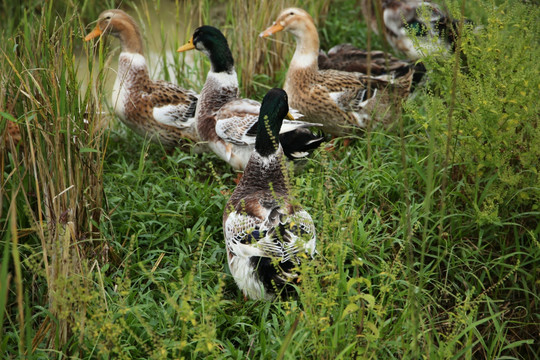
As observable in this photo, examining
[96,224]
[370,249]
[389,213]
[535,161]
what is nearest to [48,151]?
[96,224]

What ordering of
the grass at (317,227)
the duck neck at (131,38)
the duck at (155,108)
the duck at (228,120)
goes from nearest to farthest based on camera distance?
the grass at (317,227)
the duck at (228,120)
the duck at (155,108)
the duck neck at (131,38)

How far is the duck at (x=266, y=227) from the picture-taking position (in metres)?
A: 2.54

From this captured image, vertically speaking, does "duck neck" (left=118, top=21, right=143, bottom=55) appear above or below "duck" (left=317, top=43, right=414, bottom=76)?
above

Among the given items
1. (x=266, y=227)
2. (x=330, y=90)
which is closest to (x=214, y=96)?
(x=330, y=90)

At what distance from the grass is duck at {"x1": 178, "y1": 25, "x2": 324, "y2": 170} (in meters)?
0.29

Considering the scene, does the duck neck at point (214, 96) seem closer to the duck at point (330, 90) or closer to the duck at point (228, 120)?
the duck at point (228, 120)

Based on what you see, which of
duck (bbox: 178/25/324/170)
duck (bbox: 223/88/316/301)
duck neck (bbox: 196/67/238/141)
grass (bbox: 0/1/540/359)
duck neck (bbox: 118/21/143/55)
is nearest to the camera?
grass (bbox: 0/1/540/359)

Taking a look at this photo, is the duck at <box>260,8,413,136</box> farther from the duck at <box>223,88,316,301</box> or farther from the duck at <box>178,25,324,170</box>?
the duck at <box>223,88,316,301</box>

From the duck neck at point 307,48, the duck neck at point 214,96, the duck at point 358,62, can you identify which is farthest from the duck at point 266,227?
the duck at point 358,62

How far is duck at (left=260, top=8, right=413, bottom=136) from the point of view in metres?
4.22

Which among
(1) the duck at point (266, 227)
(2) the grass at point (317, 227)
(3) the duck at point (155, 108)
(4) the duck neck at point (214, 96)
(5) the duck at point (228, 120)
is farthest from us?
(3) the duck at point (155, 108)

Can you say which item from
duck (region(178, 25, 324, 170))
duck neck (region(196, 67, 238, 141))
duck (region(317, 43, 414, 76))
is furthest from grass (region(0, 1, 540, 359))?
duck (region(317, 43, 414, 76))

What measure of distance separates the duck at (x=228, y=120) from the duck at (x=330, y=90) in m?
0.41

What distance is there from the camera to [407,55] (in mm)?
5426
